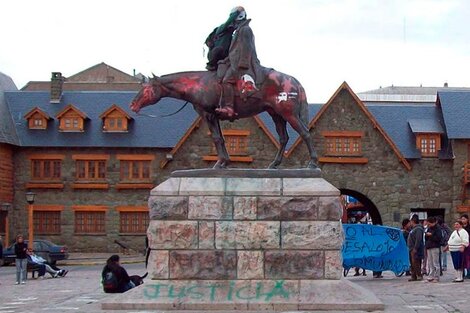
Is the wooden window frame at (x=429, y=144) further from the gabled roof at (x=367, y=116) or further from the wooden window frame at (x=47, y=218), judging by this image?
the wooden window frame at (x=47, y=218)

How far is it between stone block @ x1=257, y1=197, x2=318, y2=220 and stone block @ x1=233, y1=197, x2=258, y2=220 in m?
0.08

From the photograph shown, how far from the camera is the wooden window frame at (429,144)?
4734cm

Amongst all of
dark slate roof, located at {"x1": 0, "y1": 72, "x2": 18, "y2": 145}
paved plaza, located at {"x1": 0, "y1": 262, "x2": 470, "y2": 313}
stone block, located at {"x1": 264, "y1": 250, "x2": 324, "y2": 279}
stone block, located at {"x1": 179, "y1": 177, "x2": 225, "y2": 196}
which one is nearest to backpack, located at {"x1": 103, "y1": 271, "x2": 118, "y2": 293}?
paved plaza, located at {"x1": 0, "y1": 262, "x2": 470, "y2": 313}

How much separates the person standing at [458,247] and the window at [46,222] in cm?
2942

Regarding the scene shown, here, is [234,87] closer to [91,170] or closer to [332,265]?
[332,265]

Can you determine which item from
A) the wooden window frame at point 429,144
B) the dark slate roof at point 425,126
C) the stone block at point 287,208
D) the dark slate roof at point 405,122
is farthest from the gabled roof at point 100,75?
the stone block at point 287,208

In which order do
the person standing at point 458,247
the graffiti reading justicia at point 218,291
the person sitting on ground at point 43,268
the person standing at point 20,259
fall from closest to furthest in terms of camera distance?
the graffiti reading justicia at point 218,291 < the person standing at point 458,247 < the person standing at point 20,259 < the person sitting on ground at point 43,268

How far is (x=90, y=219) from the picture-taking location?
4803cm

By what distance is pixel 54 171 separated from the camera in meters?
48.4

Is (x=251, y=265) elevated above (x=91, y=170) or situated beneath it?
situated beneath

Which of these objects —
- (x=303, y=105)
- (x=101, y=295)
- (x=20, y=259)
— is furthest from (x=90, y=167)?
(x=303, y=105)

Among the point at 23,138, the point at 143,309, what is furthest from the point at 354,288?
the point at 23,138

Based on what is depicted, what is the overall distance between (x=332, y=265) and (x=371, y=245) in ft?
31.0

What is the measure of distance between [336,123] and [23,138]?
1663 cm
